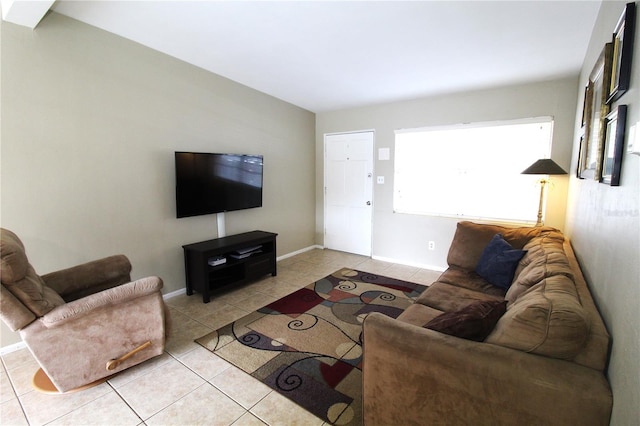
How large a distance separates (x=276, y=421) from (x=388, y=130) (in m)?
4.02

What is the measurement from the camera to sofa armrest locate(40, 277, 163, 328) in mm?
1730

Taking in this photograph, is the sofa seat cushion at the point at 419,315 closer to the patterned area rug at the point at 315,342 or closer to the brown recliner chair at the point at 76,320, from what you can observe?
the patterned area rug at the point at 315,342

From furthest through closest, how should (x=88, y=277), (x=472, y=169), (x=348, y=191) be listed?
(x=348, y=191), (x=472, y=169), (x=88, y=277)

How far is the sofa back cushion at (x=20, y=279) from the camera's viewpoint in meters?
1.60

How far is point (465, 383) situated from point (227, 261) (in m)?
2.83

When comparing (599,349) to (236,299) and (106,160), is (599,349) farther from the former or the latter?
(106,160)

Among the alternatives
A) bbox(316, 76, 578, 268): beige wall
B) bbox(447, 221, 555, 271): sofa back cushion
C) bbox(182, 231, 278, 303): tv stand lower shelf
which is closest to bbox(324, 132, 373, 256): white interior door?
bbox(316, 76, 578, 268): beige wall

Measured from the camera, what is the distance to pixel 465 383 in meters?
1.21

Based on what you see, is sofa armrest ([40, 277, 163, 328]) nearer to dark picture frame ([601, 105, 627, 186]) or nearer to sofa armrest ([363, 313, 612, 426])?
sofa armrest ([363, 313, 612, 426])

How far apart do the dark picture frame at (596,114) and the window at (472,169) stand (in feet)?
4.94

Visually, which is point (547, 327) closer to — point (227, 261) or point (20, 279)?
point (20, 279)

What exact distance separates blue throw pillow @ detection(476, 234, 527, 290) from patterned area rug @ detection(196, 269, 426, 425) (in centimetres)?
89

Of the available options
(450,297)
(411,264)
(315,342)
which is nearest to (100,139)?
(315,342)

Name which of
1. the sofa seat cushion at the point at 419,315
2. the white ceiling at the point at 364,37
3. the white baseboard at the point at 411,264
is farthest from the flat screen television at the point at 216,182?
the sofa seat cushion at the point at 419,315
